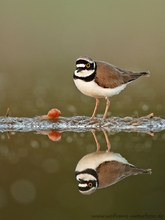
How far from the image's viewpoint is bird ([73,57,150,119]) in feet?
25.3

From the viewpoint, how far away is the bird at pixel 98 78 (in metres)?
7.71

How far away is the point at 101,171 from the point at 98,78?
2.27 meters

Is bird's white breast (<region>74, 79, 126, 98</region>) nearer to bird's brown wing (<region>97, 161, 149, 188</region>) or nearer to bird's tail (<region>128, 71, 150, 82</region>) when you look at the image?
bird's tail (<region>128, 71, 150, 82</region>)

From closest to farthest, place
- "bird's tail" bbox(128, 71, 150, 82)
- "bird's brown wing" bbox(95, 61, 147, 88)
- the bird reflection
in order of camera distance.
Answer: the bird reflection, "bird's brown wing" bbox(95, 61, 147, 88), "bird's tail" bbox(128, 71, 150, 82)

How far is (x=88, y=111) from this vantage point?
343 inches

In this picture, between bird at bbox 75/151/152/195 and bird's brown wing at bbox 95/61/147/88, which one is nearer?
bird at bbox 75/151/152/195

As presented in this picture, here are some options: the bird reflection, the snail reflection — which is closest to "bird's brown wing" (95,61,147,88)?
the bird reflection

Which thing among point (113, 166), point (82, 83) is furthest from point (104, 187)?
point (82, 83)

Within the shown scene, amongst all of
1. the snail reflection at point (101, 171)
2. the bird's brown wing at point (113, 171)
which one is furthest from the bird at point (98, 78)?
the bird's brown wing at point (113, 171)

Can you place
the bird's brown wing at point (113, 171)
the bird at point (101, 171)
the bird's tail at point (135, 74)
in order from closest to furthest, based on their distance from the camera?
the bird at point (101, 171) → the bird's brown wing at point (113, 171) → the bird's tail at point (135, 74)

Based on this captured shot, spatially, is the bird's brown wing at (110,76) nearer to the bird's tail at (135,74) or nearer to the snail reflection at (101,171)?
the bird's tail at (135,74)

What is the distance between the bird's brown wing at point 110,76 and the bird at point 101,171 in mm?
1770

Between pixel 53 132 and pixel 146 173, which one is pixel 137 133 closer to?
pixel 53 132

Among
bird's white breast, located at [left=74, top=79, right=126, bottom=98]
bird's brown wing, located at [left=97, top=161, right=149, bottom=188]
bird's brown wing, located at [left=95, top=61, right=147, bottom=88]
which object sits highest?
bird's brown wing, located at [left=95, top=61, right=147, bottom=88]
